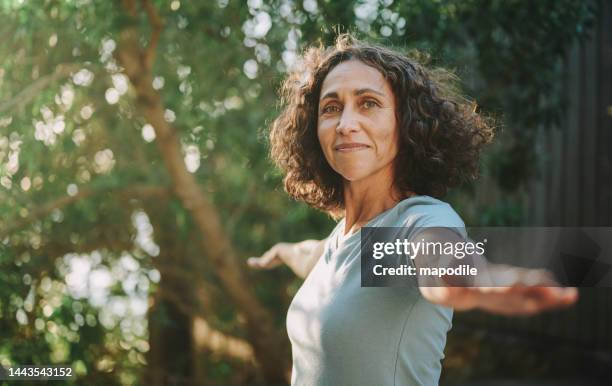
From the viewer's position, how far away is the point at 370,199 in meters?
1.73

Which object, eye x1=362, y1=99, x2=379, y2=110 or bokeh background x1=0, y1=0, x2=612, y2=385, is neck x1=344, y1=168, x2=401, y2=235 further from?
bokeh background x1=0, y1=0, x2=612, y2=385

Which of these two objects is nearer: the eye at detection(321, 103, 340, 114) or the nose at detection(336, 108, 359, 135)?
the nose at detection(336, 108, 359, 135)

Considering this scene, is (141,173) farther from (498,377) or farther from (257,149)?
(498,377)

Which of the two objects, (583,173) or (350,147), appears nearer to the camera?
(350,147)

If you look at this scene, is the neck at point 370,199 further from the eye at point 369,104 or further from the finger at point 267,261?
the finger at point 267,261

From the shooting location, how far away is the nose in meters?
1.66

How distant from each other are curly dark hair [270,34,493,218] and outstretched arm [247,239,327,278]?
155 millimetres

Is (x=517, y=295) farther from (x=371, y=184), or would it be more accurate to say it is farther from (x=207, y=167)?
(x=207, y=167)

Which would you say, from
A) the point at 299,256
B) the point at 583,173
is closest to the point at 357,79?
the point at 299,256

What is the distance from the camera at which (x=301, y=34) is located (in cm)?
313

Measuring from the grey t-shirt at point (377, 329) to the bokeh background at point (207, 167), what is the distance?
137 centimetres

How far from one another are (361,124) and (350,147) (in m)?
0.06

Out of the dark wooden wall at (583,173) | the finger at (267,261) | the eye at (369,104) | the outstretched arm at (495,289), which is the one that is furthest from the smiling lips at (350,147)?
the dark wooden wall at (583,173)

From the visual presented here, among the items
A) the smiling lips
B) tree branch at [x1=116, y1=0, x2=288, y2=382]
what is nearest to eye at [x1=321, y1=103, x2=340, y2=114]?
the smiling lips
